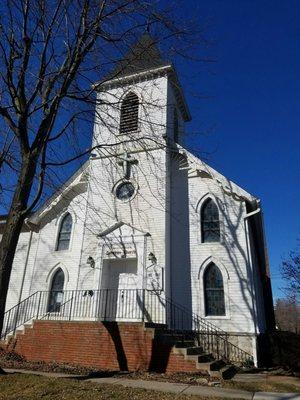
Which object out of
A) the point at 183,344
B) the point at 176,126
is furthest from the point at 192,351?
the point at 176,126

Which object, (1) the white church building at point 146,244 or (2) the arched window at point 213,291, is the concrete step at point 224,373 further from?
(2) the arched window at point 213,291

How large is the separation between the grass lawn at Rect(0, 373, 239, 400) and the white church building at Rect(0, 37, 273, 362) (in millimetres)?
5144

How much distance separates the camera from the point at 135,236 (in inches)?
570

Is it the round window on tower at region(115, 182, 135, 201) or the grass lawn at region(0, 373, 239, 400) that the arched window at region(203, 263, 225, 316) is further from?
the grass lawn at region(0, 373, 239, 400)

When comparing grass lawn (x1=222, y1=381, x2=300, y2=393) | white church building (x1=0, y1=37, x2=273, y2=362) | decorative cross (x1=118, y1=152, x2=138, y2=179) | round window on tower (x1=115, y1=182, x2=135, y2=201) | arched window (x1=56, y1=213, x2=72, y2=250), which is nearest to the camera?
grass lawn (x1=222, y1=381, x2=300, y2=393)

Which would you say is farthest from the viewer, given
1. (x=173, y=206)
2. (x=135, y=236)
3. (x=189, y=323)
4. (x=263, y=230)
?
(x=263, y=230)

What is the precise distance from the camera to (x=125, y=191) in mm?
16094

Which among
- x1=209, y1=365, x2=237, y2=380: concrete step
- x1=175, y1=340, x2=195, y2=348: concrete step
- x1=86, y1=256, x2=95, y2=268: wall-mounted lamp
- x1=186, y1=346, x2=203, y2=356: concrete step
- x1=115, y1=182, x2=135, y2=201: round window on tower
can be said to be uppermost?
x1=115, y1=182, x2=135, y2=201: round window on tower

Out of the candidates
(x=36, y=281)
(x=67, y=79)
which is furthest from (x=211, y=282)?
(x=67, y=79)

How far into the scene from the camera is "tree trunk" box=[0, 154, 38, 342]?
8.04m

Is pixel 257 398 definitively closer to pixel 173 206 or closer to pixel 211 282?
pixel 211 282

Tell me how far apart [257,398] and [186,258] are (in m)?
7.56

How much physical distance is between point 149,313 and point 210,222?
14.4 feet

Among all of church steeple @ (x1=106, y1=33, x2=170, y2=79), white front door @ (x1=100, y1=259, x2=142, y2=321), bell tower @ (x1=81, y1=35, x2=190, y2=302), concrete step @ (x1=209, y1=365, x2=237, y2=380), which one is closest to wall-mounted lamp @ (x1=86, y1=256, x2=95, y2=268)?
bell tower @ (x1=81, y1=35, x2=190, y2=302)
